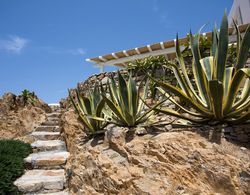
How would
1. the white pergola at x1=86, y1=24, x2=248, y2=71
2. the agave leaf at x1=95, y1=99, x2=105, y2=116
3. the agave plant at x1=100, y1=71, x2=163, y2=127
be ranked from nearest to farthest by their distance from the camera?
the agave plant at x1=100, y1=71, x2=163, y2=127
the agave leaf at x1=95, y1=99, x2=105, y2=116
the white pergola at x1=86, y1=24, x2=248, y2=71

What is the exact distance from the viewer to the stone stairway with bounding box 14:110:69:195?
321 cm

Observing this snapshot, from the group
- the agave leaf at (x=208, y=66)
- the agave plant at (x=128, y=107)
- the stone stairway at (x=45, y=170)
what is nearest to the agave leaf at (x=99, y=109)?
the agave plant at (x=128, y=107)

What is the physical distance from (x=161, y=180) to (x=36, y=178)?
227 centimetres

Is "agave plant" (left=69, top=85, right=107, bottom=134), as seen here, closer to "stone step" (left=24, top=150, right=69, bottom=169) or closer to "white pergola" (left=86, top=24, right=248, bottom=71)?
"stone step" (left=24, top=150, right=69, bottom=169)

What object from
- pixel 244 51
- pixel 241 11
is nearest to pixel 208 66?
pixel 244 51

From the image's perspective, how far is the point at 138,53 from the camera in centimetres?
774

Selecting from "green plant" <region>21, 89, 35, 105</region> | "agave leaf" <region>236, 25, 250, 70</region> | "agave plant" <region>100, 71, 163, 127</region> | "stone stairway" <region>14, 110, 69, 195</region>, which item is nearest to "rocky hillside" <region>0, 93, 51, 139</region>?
"green plant" <region>21, 89, 35, 105</region>

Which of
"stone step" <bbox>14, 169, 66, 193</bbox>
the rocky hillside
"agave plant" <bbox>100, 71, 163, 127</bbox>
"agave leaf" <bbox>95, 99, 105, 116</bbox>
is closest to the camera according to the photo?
"agave plant" <bbox>100, 71, 163, 127</bbox>

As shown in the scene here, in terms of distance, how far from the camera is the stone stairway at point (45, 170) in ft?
10.5

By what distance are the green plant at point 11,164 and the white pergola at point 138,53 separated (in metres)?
4.60

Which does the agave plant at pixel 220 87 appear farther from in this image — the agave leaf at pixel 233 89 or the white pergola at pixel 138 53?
the white pergola at pixel 138 53

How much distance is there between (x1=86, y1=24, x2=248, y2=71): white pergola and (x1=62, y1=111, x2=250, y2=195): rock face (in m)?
5.06

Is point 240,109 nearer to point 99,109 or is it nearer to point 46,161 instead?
point 99,109

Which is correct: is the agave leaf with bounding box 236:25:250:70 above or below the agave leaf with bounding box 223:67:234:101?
above
